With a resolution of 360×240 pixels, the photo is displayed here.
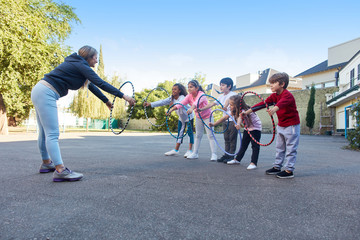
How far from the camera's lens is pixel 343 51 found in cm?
3228

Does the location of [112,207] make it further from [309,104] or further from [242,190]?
[309,104]

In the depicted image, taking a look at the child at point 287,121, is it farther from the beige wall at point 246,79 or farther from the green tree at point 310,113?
the beige wall at point 246,79

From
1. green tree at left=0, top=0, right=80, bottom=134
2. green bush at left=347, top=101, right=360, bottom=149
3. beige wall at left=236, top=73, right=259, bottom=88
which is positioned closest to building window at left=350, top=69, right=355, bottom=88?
green bush at left=347, top=101, right=360, bottom=149

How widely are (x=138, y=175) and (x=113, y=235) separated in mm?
2238

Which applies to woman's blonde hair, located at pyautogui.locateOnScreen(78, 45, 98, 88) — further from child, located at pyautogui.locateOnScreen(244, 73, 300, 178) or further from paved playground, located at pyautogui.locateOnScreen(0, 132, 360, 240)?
child, located at pyautogui.locateOnScreen(244, 73, 300, 178)

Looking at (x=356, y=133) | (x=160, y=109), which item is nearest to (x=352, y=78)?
(x=356, y=133)

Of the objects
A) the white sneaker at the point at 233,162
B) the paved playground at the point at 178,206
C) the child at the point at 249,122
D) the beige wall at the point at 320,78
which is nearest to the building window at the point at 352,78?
the beige wall at the point at 320,78

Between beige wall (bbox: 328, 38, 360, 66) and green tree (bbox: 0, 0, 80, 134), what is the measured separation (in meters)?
33.0

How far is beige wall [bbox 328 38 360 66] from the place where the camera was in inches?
1204

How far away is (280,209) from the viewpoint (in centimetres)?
257

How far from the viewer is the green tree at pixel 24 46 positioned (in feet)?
46.9

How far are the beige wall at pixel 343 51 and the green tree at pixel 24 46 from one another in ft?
108

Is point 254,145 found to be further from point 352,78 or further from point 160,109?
point 160,109

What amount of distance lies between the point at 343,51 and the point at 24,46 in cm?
3611
